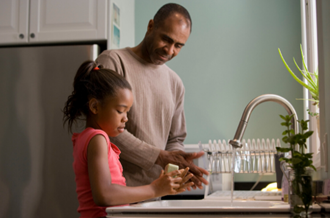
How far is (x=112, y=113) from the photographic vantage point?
3.37ft

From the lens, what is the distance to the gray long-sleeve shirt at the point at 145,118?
1330 millimetres

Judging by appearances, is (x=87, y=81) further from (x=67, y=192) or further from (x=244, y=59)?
(x=244, y=59)

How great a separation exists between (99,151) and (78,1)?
1.63 meters

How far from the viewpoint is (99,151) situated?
0.88 metres

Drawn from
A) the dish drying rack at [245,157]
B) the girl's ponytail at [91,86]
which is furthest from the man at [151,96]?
the girl's ponytail at [91,86]

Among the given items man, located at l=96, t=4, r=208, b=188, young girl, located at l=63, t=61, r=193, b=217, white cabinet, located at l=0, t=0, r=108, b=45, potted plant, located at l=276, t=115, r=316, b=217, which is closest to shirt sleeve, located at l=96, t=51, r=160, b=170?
man, located at l=96, t=4, r=208, b=188

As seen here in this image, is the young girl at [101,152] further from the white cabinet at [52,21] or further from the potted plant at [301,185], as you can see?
the white cabinet at [52,21]

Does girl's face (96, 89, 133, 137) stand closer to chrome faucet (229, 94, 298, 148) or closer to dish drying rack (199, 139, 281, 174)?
chrome faucet (229, 94, 298, 148)

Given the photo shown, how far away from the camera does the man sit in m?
1.33

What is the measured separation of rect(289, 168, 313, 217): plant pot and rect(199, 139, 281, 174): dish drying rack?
3.08ft

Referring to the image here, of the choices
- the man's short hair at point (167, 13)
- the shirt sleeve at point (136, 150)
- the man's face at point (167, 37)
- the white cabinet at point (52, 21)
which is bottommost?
the shirt sleeve at point (136, 150)

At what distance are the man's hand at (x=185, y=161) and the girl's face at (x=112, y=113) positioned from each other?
281mm

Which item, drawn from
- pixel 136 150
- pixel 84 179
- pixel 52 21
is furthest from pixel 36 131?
pixel 84 179

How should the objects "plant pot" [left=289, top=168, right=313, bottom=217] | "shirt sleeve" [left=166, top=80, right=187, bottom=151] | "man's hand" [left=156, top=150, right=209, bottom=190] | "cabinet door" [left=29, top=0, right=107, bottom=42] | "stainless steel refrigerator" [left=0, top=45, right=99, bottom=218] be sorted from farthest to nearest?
"cabinet door" [left=29, top=0, right=107, bottom=42], "stainless steel refrigerator" [left=0, top=45, right=99, bottom=218], "shirt sleeve" [left=166, top=80, right=187, bottom=151], "man's hand" [left=156, top=150, right=209, bottom=190], "plant pot" [left=289, top=168, right=313, bottom=217]
